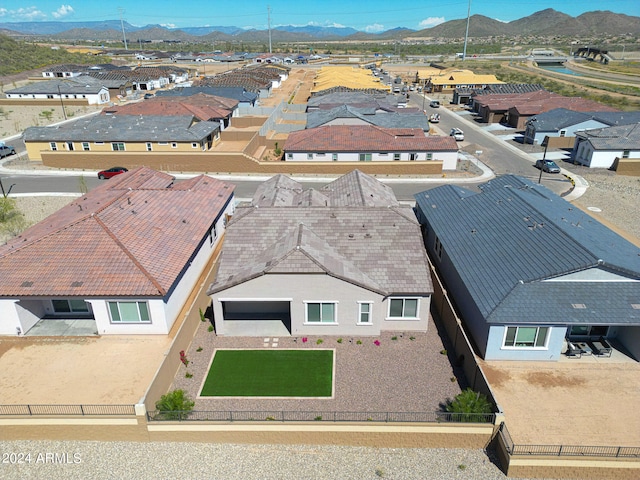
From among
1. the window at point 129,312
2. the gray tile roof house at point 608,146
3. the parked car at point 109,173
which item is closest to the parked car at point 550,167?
the gray tile roof house at point 608,146

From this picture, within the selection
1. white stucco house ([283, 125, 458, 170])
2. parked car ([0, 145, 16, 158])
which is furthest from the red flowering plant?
parked car ([0, 145, 16, 158])

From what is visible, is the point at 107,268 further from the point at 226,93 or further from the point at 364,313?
the point at 226,93

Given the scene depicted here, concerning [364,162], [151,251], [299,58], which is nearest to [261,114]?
[364,162]

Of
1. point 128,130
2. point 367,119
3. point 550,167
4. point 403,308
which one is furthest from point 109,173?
point 550,167

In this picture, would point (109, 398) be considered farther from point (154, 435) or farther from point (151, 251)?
point (151, 251)

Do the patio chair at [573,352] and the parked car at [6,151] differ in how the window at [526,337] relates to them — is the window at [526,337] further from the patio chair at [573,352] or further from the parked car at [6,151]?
the parked car at [6,151]

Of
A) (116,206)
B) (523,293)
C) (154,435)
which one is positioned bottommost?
(154,435)
